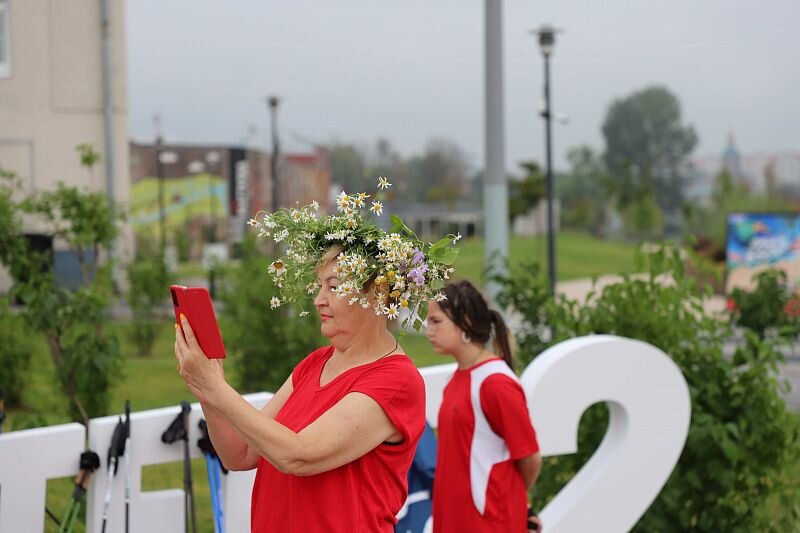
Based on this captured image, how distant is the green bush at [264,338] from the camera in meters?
9.16

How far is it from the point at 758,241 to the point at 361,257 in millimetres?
22864

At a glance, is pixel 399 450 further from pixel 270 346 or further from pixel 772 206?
pixel 772 206

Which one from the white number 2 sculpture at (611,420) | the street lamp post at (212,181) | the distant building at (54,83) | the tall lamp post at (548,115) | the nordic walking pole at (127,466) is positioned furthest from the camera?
the street lamp post at (212,181)

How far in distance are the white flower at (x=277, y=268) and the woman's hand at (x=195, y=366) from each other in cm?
49

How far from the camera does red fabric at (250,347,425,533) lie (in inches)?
103

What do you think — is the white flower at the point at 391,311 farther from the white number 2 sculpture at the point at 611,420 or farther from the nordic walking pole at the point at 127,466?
the white number 2 sculpture at the point at 611,420

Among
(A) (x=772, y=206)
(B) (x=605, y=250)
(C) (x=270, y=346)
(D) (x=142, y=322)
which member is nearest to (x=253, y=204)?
(B) (x=605, y=250)

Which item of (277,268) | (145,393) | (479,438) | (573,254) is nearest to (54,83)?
(145,393)

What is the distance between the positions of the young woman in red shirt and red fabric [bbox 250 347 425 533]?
3.57 feet

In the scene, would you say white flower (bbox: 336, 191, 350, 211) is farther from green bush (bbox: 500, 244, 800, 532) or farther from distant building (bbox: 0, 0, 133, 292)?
distant building (bbox: 0, 0, 133, 292)

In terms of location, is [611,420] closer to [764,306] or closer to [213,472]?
[213,472]

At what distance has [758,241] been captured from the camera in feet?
78.4

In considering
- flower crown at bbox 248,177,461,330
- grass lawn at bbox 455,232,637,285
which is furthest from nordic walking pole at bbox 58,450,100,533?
grass lawn at bbox 455,232,637,285

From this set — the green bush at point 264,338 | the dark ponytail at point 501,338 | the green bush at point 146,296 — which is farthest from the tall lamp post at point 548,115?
the dark ponytail at point 501,338
